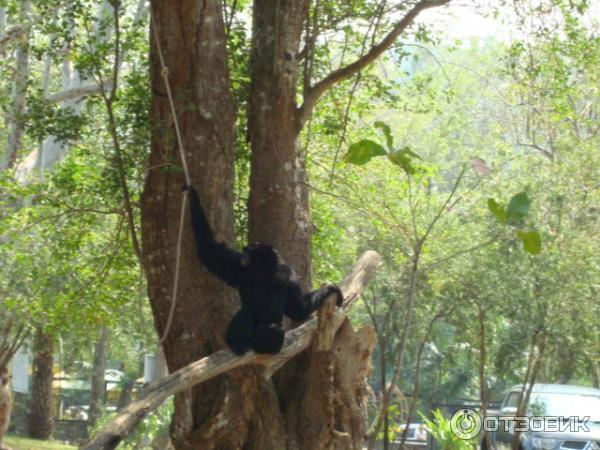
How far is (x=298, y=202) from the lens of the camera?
756cm

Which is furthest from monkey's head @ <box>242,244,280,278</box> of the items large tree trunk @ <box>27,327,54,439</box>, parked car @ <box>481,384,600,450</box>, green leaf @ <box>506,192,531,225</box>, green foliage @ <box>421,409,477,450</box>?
large tree trunk @ <box>27,327,54,439</box>

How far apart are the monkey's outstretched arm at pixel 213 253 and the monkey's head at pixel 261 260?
3.3 inches

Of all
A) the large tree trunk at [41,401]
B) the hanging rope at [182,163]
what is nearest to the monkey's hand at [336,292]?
the hanging rope at [182,163]

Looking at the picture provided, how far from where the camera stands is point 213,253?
6648 mm

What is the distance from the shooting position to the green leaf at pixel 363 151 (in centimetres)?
633

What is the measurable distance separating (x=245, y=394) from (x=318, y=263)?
4.94 m

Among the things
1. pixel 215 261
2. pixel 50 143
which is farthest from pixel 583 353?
pixel 50 143

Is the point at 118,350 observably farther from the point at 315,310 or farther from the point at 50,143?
the point at 315,310

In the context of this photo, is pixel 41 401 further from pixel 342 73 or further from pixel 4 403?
pixel 342 73

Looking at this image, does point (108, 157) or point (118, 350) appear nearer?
point (108, 157)

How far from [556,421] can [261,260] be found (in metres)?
8.55

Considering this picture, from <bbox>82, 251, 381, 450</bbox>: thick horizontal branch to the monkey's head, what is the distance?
0.50 meters

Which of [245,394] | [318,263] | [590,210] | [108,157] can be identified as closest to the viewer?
[245,394]

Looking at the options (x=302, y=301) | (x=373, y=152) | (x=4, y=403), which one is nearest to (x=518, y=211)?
(x=373, y=152)
